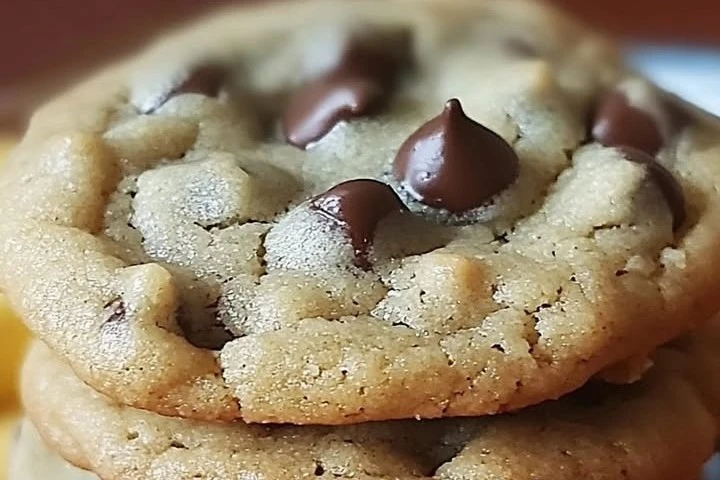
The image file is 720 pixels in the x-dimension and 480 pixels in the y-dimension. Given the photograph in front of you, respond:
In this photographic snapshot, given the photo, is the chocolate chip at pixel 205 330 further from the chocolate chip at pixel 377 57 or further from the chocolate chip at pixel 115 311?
the chocolate chip at pixel 377 57

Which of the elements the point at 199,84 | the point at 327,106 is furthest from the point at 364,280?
the point at 199,84

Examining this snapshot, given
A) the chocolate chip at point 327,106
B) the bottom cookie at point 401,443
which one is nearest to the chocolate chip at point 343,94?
the chocolate chip at point 327,106

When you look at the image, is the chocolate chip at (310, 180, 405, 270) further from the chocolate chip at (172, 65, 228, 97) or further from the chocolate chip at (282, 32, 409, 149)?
the chocolate chip at (172, 65, 228, 97)

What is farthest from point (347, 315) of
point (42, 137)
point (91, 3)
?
point (91, 3)

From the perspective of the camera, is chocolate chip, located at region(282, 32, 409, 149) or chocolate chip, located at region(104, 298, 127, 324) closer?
chocolate chip, located at region(104, 298, 127, 324)

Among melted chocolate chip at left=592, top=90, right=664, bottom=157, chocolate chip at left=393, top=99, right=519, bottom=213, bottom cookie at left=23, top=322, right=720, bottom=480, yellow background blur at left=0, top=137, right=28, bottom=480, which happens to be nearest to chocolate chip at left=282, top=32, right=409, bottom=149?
chocolate chip at left=393, top=99, right=519, bottom=213

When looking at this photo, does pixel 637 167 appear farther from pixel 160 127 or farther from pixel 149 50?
pixel 149 50

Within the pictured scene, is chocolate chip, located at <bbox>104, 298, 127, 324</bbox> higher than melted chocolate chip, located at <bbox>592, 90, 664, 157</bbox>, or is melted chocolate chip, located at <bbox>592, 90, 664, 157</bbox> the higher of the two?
melted chocolate chip, located at <bbox>592, 90, 664, 157</bbox>

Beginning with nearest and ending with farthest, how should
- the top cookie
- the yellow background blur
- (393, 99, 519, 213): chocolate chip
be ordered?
1. the top cookie
2. (393, 99, 519, 213): chocolate chip
3. the yellow background blur
